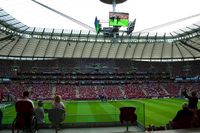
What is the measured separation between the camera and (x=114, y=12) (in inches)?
2130

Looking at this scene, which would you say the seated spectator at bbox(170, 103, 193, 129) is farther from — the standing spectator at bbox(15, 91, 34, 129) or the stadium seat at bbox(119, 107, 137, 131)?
the standing spectator at bbox(15, 91, 34, 129)

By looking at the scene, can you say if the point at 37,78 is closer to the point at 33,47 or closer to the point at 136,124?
the point at 33,47

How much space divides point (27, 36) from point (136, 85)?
30.7m

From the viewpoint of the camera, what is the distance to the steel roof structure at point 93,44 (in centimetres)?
6109

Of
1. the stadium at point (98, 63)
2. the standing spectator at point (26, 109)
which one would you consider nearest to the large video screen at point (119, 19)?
the stadium at point (98, 63)

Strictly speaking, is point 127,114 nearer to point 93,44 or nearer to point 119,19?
point 119,19

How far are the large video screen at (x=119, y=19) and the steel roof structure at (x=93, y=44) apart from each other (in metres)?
8.43

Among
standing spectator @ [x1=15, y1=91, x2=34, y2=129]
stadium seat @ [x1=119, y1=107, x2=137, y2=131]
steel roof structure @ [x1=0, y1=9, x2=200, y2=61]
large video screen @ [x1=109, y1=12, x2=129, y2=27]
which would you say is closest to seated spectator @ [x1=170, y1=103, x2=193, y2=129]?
stadium seat @ [x1=119, y1=107, x2=137, y2=131]

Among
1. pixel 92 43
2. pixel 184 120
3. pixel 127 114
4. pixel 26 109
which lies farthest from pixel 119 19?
pixel 26 109

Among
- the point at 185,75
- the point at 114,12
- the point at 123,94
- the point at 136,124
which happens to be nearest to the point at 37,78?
the point at 123,94

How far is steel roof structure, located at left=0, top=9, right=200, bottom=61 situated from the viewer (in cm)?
6109

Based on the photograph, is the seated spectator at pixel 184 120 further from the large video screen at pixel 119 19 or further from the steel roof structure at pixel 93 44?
the steel roof structure at pixel 93 44

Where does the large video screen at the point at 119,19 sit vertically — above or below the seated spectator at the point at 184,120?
above

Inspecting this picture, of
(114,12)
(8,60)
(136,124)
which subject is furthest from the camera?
(8,60)
